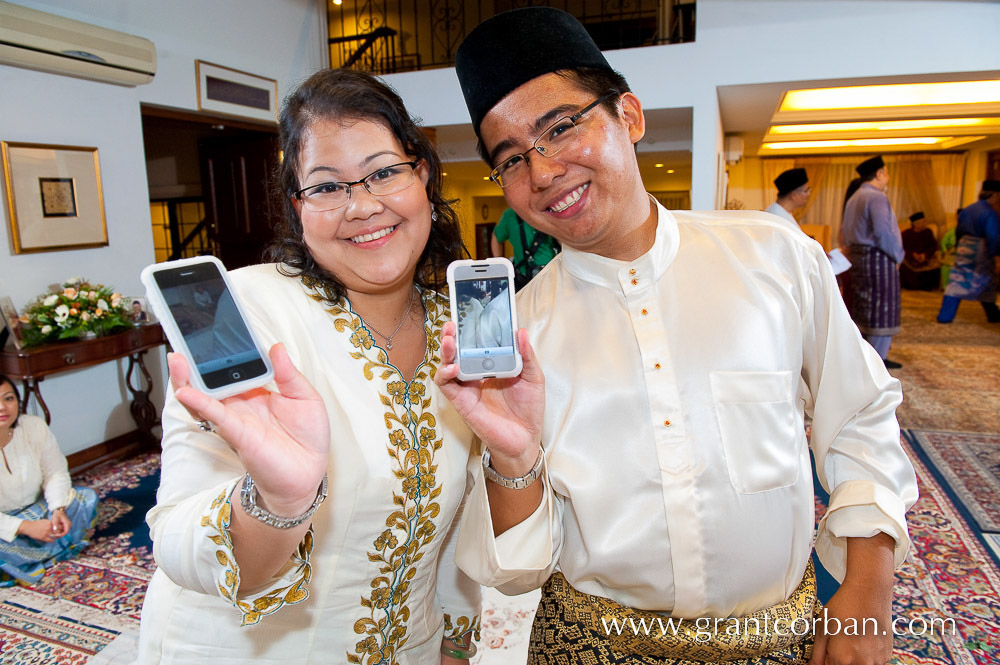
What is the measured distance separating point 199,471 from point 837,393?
3.52ft

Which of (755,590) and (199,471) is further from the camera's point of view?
(755,590)

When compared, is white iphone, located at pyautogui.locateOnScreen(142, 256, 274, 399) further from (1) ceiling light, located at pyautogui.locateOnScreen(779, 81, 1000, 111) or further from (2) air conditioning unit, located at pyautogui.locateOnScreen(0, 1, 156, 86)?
(1) ceiling light, located at pyautogui.locateOnScreen(779, 81, 1000, 111)

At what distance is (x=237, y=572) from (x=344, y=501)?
0.26 meters

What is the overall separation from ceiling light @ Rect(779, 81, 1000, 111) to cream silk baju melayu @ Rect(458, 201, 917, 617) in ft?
21.0

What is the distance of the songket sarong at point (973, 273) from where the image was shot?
821 centimetres

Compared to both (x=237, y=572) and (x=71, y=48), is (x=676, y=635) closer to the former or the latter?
(x=237, y=572)

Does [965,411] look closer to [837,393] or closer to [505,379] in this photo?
[837,393]

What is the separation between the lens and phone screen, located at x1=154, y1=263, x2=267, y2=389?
2.58 feet

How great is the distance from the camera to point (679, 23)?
21.7ft

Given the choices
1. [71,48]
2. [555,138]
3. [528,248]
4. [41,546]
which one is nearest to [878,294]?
[528,248]

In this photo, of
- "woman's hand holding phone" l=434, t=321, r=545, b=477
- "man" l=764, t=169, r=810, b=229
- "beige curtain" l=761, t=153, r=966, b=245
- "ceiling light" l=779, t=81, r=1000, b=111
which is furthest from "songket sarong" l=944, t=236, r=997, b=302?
"woman's hand holding phone" l=434, t=321, r=545, b=477

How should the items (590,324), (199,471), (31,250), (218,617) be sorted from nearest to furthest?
1. (199,471)
2. (218,617)
3. (590,324)
4. (31,250)

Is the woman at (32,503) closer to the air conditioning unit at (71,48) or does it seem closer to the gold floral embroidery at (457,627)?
the air conditioning unit at (71,48)

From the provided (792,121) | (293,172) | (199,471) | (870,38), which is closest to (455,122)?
(870,38)
